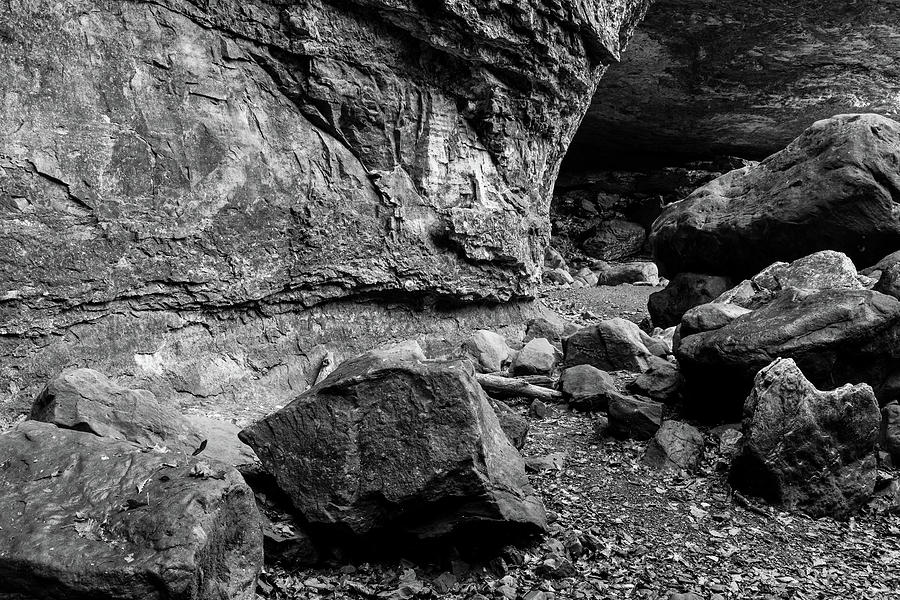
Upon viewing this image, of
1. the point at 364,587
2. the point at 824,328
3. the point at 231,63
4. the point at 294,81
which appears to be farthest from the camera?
the point at 294,81

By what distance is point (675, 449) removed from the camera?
470 centimetres

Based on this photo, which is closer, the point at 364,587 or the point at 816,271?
the point at 364,587

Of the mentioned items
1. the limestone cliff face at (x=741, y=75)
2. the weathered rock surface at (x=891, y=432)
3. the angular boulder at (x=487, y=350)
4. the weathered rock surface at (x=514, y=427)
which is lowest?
the weathered rock surface at (x=514, y=427)

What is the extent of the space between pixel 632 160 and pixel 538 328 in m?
13.2

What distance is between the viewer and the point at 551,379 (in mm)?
6301

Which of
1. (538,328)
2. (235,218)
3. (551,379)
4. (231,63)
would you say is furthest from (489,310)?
(231,63)

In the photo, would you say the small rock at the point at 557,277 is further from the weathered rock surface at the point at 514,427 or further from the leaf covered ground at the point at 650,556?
the leaf covered ground at the point at 650,556

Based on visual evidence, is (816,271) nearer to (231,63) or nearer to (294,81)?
(294,81)

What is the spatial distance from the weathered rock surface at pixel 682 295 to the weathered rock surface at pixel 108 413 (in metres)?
7.05

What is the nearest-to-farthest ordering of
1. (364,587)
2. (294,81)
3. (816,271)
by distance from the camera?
(364,587)
(294,81)
(816,271)

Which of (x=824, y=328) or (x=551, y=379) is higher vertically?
(x=824, y=328)

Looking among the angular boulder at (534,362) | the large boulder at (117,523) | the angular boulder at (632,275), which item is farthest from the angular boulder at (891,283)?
the angular boulder at (632,275)

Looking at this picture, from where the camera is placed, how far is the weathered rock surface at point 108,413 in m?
3.75

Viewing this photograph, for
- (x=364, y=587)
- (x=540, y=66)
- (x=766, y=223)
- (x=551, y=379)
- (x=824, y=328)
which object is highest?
(x=540, y=66)
